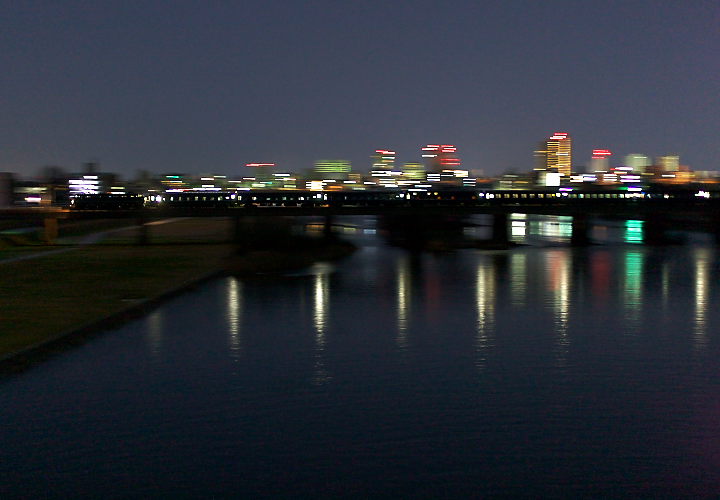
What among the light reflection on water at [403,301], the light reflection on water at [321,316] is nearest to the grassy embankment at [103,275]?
the light reflection on water at [321,316]

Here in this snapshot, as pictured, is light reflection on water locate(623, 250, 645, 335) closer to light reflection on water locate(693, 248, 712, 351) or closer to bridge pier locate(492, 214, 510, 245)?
light reflection on water locate(693, 248, 712, 351)

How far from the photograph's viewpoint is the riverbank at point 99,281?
15.3 m

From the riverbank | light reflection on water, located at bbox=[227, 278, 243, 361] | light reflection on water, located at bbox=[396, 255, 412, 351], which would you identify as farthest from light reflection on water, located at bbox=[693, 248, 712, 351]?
the riverbank

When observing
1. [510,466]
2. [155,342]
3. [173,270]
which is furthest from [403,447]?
[173,270]

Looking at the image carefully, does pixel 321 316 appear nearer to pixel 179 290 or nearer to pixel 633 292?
A: pixel 179 290

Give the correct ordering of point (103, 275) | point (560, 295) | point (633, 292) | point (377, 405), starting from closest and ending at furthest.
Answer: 1. point (377, 405)
2. point (560, 295)
3. point (633, 292)
4. point (103, 275)

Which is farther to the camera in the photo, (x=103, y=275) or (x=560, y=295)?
(x=103, y=275)

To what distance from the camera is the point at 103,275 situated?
27.0 meters

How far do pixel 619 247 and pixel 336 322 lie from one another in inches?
1286

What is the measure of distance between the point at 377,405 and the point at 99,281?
16.4 meters

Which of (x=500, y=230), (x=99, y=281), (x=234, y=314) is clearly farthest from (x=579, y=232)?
(x=234, y=314)

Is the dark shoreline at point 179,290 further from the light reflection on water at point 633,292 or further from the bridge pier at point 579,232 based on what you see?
the bridge pier at point 579,232

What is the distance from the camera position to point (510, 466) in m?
7.89

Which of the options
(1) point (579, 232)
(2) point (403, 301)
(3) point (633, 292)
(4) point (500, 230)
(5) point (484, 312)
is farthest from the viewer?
(1) point (579, 232)
